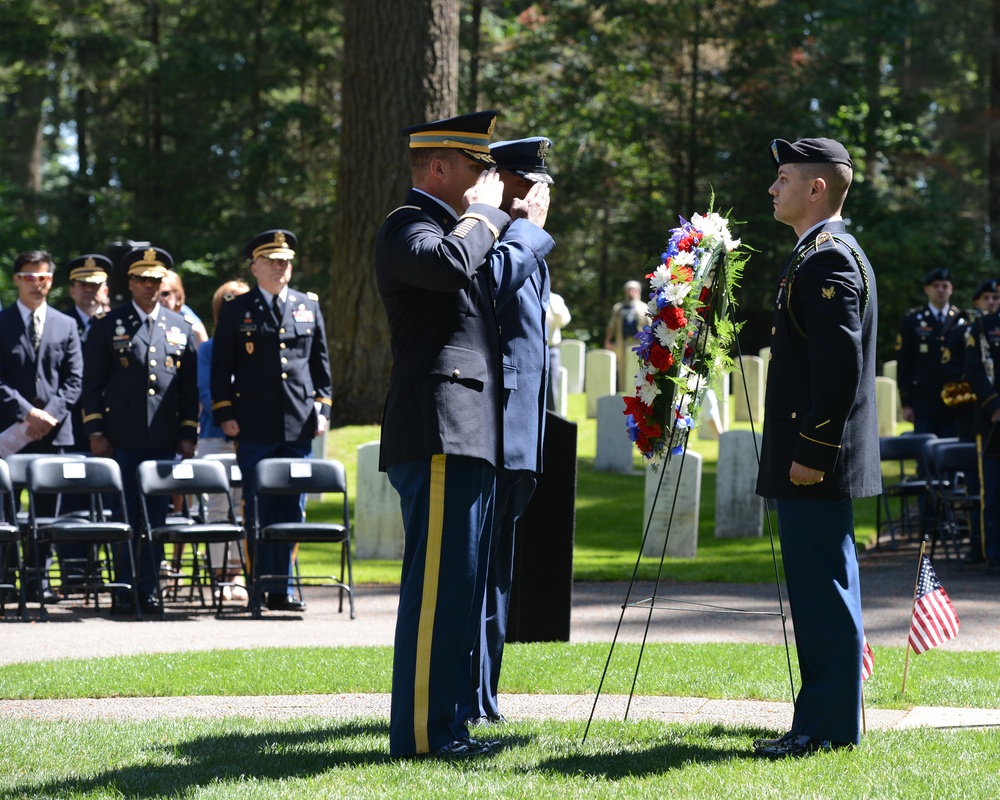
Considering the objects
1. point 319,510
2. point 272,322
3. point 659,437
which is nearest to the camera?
point 659,437

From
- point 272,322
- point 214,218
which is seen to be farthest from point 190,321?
point 214,218

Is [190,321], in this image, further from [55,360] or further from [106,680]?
[106,680]

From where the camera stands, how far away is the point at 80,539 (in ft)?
30.9

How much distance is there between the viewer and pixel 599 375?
22.4m

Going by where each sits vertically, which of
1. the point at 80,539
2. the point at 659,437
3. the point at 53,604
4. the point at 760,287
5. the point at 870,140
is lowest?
the point at 53,604

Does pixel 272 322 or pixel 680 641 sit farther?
pixel 272 322

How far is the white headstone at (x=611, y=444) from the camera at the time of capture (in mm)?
17625

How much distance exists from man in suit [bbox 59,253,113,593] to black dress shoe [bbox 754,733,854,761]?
7.21 m

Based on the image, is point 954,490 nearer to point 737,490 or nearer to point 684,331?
point 737,490

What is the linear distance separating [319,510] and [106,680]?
8.12 m

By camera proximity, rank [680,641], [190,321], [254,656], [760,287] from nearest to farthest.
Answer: [254,656]
[680,641]
[190,321]
[760,287]

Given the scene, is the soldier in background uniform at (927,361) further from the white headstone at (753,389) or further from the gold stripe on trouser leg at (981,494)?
the white headstone at (753,389)

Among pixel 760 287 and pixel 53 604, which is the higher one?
pixel 760 287

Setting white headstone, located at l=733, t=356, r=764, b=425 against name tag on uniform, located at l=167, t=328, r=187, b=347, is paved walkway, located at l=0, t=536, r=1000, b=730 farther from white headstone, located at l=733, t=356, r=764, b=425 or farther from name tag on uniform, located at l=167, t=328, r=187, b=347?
white headstone, located at l=733, t=356, r=764, b=425
